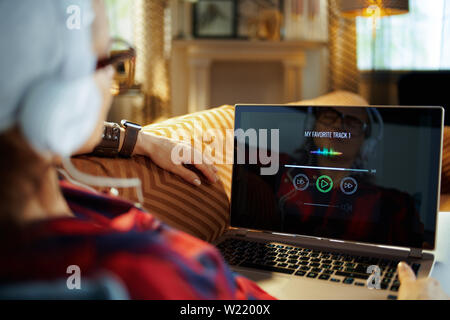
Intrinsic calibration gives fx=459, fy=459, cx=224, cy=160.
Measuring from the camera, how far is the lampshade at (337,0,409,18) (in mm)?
2351

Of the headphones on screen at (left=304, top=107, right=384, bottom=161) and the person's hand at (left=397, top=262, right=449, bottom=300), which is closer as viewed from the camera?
the person's hand at (left=397, top=262, right=449, bottom=300)

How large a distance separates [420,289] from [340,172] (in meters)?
0.30

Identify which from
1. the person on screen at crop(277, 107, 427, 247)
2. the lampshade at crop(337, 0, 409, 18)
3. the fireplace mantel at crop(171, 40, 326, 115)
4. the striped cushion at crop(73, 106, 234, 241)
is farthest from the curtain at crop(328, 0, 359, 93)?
the person on screen at crop(277, 107, 427, 247)

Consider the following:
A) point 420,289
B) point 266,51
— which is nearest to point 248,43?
point 266,51

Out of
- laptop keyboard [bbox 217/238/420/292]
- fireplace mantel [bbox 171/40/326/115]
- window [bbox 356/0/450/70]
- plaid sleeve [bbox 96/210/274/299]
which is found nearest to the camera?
plaid sleeve [bbox 96/210/274/299]

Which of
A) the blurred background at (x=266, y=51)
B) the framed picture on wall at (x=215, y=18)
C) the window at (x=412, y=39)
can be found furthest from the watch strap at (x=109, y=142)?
the framed picture on wall at (x=215, y=18)

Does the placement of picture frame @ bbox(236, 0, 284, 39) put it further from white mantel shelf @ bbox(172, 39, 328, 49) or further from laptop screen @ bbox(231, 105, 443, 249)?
laptop screen @ bbox(231, 105, 443, 249)

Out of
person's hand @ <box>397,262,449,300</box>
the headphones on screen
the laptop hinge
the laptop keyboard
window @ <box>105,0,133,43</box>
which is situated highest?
window @ <box>105,0,133,43</box>

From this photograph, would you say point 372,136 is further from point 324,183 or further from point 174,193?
point 174,193

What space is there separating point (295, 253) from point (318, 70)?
367 cm

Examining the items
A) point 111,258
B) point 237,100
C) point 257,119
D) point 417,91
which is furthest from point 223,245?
point 237,100

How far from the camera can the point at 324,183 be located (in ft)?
2.74

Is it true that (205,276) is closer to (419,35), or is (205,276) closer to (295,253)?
(295,253)

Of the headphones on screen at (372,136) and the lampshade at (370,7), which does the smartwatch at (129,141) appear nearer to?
the headphones on screen at (372,136)
